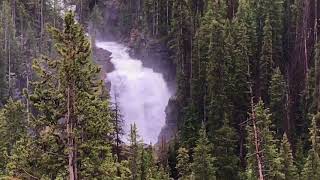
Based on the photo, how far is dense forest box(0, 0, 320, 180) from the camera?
1850 centimetres

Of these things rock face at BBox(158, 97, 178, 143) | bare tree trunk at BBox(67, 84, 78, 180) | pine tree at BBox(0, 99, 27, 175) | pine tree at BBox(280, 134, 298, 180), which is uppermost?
bare tree trunk at BBox(67, 84, 78, 180)

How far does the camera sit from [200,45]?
65188 millimetres

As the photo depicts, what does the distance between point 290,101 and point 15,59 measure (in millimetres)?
39947

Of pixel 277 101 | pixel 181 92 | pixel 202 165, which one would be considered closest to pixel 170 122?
pixel 181 92

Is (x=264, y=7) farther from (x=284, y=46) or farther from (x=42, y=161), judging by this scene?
(x=42, y=161)

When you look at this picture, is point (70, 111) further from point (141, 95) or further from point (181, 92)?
point (141, 95)

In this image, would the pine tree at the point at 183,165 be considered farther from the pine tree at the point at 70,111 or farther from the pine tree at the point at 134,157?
the pine tree at the point at 70,111

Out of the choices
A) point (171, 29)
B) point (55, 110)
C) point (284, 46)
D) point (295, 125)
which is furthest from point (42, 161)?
point (171, 29)

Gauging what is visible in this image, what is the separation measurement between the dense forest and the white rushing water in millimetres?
3913

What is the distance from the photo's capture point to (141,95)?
75.2 metres

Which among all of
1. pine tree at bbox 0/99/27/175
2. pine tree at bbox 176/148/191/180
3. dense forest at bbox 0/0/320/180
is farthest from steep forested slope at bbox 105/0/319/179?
pine tree at bbox 0/99/27/175

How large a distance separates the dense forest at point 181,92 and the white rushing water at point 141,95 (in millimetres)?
3913

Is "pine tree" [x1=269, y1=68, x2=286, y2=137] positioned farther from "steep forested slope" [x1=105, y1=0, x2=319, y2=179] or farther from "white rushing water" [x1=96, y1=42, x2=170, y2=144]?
"white rushing water" [x1=96, y1=42, x2=170, y2=144]

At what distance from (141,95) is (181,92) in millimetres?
9343
